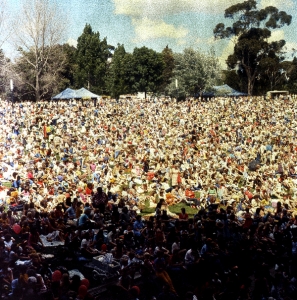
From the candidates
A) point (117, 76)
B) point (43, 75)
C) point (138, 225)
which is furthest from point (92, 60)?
point (138, 225)

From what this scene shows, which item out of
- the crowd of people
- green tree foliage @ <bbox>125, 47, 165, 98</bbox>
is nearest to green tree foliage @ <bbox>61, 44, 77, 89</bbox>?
green tree foliage @ <bbox>125, 47, 165, 98</bbox>

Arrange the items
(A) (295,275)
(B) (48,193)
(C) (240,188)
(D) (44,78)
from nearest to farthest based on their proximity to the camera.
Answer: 1. (A) (295,275)
2. (B) (48,193)
3. (C) (240,188)
4. (D) (44,78)

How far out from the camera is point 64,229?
9953 millimetres

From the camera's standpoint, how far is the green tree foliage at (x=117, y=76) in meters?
38.3

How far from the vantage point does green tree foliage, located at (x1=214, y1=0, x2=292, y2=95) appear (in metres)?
25.1

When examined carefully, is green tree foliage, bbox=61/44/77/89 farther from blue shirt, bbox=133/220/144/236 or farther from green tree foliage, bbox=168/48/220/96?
blue shirt, bbox=133/220/144/236

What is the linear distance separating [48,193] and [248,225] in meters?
6.21

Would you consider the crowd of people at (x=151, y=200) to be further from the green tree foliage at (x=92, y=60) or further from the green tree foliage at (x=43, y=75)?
the green tree foliage at (x=43, y=75)

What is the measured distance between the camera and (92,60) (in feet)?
112

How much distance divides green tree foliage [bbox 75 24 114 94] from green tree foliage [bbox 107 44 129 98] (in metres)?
0.79

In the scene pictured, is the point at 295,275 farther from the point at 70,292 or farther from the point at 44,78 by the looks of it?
the point at 44,78

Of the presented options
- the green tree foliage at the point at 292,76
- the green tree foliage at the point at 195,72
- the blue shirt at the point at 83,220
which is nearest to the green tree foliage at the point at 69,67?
the green tree foliage at the point at 195,72

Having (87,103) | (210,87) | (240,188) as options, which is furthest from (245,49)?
(240,188)

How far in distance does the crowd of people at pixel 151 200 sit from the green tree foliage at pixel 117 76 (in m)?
9.04
